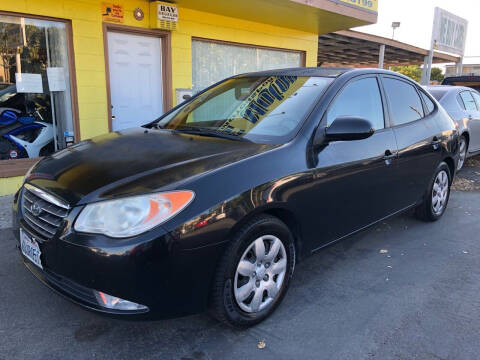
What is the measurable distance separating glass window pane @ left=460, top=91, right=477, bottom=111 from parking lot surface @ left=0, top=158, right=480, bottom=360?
4.68 metres

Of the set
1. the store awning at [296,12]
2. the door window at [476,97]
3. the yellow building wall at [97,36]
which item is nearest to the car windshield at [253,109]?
the yellow building wall at [97,36]

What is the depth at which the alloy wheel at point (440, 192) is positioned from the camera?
444 cm

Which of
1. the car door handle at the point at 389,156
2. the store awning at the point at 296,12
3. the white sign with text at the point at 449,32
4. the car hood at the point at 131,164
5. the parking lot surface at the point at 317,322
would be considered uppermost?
the white sign with text at the point at 449,32

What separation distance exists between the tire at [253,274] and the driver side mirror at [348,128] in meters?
0.76

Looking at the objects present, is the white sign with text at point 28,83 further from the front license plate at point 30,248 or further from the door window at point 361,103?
the door window at point 361,103

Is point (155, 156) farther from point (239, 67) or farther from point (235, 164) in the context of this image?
point (239, 67)

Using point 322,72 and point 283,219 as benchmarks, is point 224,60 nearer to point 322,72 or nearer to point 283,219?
point 322,72

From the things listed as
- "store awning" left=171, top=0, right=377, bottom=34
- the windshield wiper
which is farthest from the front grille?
"store awning" left=171, top=0, right=377, bottom=34

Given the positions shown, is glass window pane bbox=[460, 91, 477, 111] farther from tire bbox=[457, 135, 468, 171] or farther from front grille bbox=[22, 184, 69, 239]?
front grille bbox=[22, 184, 69, 239]

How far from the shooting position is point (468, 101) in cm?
748

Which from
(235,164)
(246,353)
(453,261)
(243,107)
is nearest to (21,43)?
(243,107)

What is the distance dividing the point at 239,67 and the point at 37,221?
662 cm

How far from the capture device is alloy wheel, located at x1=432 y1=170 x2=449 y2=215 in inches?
175

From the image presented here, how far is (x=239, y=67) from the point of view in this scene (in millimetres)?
8305
